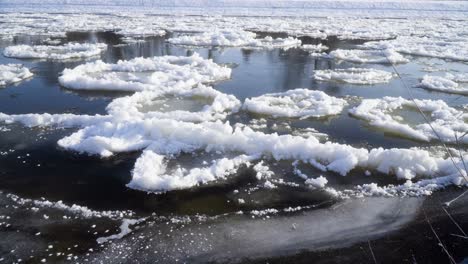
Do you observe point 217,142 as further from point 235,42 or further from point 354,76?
point 235,42

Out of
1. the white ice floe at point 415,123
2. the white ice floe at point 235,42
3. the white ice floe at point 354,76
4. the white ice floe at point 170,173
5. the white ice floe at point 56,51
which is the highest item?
the white ice floe at point 235,42

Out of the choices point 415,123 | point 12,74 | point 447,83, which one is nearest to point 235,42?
point 447,83

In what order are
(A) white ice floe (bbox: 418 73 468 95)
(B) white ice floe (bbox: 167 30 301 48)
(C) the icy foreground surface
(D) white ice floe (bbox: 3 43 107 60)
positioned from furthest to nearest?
(B) white ice floe (bbox: 167 30 301 48) < (D) white ice floe (bbox: 3 43 107 60) < (A) white ice floe (bbox: 418 73 468 95) < (C) the icy foreground surface

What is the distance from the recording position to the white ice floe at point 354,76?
1191cm

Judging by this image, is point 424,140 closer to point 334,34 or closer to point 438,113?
point 438,113

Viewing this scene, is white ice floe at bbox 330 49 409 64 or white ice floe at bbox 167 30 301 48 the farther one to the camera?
white ice floe at bbox 167 30 301 48

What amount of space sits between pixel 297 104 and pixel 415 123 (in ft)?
8.36

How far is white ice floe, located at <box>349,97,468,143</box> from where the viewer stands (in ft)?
24.9

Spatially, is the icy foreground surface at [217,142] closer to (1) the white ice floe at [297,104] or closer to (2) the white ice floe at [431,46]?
(1) the white ice floe at [297,104]

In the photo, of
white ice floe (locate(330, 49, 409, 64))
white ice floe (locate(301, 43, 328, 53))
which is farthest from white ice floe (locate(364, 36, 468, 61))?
white ice floe (locate(301, 43, 328, 53))

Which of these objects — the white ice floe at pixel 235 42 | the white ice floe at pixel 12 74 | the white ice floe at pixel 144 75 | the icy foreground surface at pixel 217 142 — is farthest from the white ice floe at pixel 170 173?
the white ice floe at pixel 235 42

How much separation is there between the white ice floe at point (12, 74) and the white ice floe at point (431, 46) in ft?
42.7

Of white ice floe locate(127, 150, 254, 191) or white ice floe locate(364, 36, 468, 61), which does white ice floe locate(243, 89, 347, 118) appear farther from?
white ice floe locate(364, 36, 468, 61)

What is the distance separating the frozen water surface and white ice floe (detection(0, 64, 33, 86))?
0.31 ft
